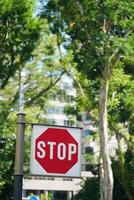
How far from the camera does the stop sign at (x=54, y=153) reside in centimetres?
354

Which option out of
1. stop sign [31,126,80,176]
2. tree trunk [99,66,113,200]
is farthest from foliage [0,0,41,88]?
stop sign [31,126,80,176]

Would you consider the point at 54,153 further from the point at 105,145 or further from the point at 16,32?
the point at 16,32

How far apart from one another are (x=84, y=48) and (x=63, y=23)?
133cm

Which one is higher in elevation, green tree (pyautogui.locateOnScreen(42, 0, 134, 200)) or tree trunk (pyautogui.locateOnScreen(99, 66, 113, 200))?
green tree (pyautogui.locateOnScreen(42, 0, 134, 200))

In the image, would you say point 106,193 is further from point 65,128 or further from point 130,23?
point 65,128

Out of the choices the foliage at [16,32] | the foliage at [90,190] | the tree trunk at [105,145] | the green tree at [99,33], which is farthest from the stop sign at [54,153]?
the foliage at [90,190]

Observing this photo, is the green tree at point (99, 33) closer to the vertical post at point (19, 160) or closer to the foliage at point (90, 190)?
the vertical post at point (19, 160)

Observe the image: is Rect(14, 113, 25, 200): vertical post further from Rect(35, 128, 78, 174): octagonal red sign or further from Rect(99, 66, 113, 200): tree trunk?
→ Rect(99, 66, 113, 200): tree trunk

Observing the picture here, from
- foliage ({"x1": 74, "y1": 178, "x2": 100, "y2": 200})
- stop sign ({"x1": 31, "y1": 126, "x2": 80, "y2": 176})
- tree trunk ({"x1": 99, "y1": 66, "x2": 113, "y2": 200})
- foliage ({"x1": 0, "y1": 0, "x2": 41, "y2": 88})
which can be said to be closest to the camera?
stop sign ({"x1": 31, "y1": 126, "x2": 80, "y2": 176})

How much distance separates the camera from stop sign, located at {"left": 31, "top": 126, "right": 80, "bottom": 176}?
3.54 metres

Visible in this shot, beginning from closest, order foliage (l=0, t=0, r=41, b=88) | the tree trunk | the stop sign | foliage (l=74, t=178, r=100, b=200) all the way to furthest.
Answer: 1. the stop sign
2. the tree trunk
3. foliage (l=0, t=0, r=41, b=88)
4. foliage (l=74, t=178, r=100, b=200)

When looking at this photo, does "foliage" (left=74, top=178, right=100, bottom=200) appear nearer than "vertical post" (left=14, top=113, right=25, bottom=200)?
No

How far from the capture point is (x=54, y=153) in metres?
3.55

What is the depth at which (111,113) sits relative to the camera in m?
23.0
